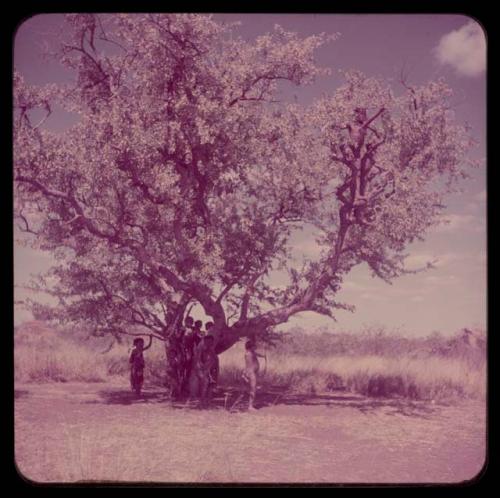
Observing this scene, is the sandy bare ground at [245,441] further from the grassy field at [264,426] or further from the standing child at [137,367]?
the standing child at [137,367]

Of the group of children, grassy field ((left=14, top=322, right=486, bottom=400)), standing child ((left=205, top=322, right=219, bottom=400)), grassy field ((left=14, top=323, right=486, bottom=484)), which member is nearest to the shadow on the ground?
grassy field ((left=14, top=323, right=486, bottom=484))

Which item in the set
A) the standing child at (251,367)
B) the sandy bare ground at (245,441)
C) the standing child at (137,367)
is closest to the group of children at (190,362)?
the standing child at (137,367)

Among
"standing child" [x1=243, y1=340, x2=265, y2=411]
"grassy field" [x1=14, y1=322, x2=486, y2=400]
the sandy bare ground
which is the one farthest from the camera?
"grassy field" [x1=14, y1=322, x2=486, y2=400]

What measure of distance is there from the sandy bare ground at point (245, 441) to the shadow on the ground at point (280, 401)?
0.06 m

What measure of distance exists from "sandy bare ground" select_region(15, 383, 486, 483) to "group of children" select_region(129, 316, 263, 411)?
554mm

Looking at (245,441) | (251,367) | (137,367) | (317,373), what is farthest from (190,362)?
(317,373)

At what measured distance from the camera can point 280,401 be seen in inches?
579

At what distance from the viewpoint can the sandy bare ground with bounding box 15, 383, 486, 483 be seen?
340 inches

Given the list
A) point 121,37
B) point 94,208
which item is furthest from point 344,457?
point 121,37

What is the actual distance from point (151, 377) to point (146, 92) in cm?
1018

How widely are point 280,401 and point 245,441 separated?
4493 millimetres

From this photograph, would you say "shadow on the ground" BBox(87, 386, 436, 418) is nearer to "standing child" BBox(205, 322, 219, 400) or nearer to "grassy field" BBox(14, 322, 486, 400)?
"standing child" BBox(205, 322, 219, 400)
